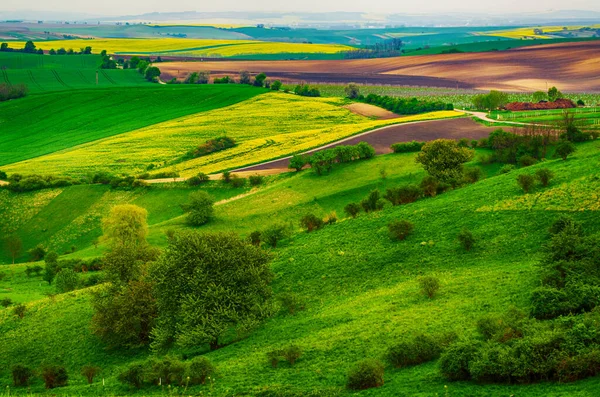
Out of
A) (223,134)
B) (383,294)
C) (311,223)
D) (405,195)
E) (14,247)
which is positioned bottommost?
(14,247)

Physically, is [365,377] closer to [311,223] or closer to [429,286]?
[429,286]

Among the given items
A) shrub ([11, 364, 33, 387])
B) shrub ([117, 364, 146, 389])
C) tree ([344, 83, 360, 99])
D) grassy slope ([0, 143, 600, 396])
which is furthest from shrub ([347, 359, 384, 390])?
tree ([344, 83, 360, 99])

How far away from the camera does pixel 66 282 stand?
68.6 meters

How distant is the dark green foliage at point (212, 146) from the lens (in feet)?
438

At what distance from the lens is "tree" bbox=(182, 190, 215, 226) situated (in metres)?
90.8

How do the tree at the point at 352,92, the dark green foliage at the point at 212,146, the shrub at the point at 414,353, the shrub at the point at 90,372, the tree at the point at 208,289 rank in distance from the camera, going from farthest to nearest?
the tree at the point at 352,92, the dark green foliage at the point at 212,146, the tree at the point at 208,289, the shrub at the point at 90,372, the shrub at the point at 414,353

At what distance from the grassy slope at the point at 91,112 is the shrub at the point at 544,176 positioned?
103 m

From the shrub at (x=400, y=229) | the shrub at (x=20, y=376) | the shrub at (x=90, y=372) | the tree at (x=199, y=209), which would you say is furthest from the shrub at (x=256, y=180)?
the shrub at (x=20, y=376)

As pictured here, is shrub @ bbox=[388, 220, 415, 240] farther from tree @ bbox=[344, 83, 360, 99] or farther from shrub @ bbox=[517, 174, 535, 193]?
tree @ bbox=[344, 83, 360, 99]

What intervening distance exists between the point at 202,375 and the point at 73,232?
6472 centimetres

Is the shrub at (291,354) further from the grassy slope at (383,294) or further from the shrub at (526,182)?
the shrub at (526,182)

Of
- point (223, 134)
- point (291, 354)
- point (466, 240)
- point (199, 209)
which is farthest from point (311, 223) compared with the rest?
point (223, 134)

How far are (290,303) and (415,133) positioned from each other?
254 ft

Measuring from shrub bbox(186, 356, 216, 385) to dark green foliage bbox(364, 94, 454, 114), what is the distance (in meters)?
122
